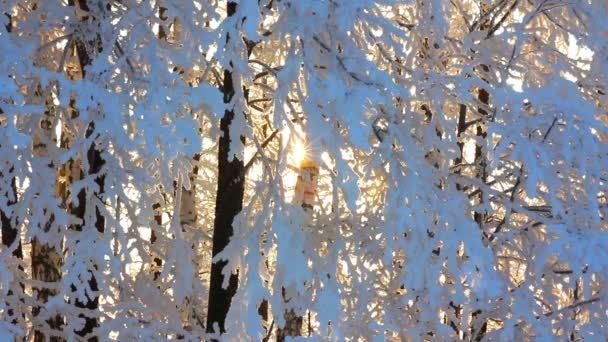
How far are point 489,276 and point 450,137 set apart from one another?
1101 millimetres

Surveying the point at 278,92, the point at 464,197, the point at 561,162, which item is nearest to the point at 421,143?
the point at 464,197

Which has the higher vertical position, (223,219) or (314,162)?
(314,162)

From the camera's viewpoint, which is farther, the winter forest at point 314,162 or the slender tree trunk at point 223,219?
the slender tree trunk at point 223,219

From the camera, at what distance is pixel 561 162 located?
4.89m

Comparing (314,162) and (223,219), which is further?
(223,219)

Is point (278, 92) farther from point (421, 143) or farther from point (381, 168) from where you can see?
point (421, 143)

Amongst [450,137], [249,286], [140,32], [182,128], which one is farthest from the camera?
[450,137]

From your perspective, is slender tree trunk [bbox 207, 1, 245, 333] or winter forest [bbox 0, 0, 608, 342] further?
slender tree trunk [bbox 207, 1, 245, 333]

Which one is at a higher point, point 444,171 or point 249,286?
point 444,171

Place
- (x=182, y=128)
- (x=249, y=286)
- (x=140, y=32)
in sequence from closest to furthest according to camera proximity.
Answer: (x=182, y=128)
(x=249, y=286)
(x=140, y=32)

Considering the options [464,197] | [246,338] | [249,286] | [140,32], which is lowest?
[246,338]

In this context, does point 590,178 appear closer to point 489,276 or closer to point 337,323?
point 489,276

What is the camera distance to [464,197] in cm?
441

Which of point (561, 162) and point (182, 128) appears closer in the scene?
point (182, 128)
